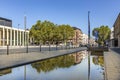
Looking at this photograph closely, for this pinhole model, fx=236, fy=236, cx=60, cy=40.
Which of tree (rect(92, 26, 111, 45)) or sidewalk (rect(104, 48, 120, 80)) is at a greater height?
tree (rect(92, 26, 111, 45))

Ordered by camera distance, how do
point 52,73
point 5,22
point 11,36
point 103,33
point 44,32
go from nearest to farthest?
point 52,73 → point 44,32 → point 11,36 → point 5,22 → point 103,33

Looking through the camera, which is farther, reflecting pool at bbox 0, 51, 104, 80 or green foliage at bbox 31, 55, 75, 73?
green foliage at bbox 31, 55, 75, 73

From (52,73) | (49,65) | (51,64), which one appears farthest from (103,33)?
(52,73)

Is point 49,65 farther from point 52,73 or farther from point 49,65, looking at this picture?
point 52,73

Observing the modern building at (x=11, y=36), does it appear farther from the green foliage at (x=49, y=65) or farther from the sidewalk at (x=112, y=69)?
the sidewalk at (x=112, y=69)

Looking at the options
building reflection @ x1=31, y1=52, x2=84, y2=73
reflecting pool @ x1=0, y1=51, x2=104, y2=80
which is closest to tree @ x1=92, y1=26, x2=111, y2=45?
building reflection @ x1=31, y1=52, x2=84, y2=73

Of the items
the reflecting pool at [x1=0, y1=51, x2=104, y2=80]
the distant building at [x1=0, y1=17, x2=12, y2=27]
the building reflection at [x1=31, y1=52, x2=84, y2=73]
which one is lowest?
the building reflection at [x1=31, y1=52, x2=84, y2=73]

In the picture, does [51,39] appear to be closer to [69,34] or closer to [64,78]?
[69,34]

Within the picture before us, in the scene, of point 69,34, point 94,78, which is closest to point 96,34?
point 69,34

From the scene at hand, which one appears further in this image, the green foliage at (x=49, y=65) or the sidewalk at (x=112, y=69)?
the green foliage at (x=49, y=65)

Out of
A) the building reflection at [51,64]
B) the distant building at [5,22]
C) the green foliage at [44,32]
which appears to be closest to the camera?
the building reflection at [51,64]

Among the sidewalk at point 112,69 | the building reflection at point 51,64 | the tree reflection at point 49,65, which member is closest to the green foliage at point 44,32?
the building reflection at point 51,64

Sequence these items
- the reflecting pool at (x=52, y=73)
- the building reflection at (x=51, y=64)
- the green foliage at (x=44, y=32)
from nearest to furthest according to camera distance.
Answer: the reflecting pool at (x=52, y=73) < the building reflection at (x=51, y=64) < the green foliage at (x=44, y=32)

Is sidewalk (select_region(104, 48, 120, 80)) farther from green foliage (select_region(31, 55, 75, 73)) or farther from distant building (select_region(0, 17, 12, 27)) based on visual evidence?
distant building (select_region(0, 17, 12, 27))
